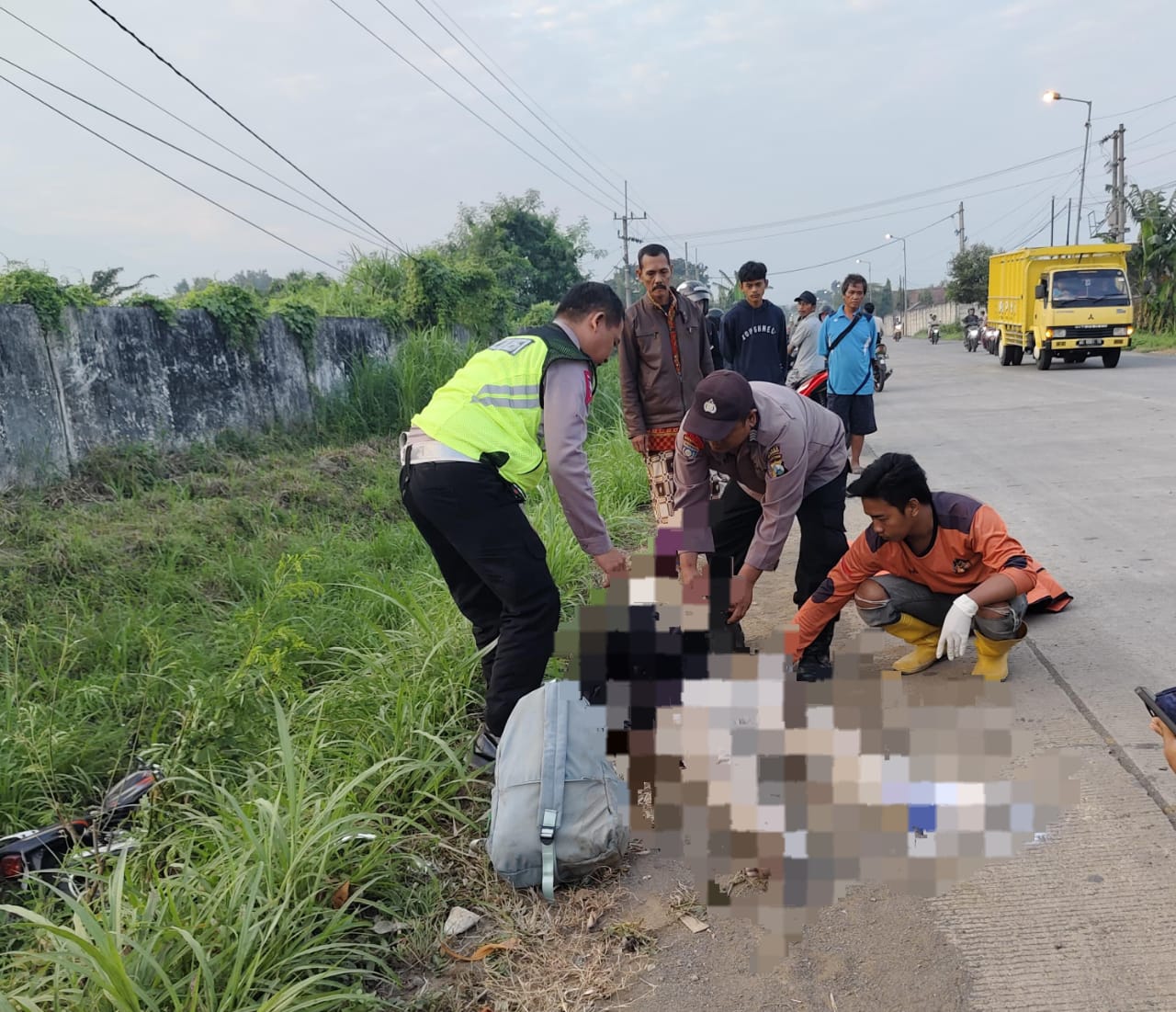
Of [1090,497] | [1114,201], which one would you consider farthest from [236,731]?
[1114,201]

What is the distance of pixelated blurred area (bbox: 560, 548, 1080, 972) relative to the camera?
2330mm

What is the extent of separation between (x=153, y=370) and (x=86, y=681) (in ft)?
15.9

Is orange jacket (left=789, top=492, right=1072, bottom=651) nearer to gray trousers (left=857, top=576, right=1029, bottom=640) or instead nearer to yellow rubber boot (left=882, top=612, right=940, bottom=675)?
gray trousers (left=857, top=576, right=1029, bottom=640)

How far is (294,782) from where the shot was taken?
2.35 metres

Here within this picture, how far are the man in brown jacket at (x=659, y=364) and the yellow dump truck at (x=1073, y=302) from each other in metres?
14.4

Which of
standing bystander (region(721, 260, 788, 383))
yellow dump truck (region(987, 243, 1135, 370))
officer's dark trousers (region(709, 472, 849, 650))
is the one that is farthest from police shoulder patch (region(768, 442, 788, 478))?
yellow dump truck (region(987, 243, 1135, 370))

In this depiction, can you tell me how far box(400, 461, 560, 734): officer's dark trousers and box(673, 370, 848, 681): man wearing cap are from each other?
0.71 m

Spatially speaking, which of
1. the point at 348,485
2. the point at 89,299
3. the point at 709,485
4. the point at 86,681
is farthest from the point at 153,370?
the point at 709,485

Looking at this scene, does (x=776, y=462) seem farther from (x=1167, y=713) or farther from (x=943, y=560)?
(x=1167, y=713)

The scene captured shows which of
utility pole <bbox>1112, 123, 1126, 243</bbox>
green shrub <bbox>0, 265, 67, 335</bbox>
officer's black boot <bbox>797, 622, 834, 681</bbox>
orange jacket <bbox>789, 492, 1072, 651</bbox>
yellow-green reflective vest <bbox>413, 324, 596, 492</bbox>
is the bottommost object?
officer's black boot <bbox>797, 622, 834, 681</bbox>

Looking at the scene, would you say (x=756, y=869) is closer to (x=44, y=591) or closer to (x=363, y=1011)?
(x=363, y=1011)

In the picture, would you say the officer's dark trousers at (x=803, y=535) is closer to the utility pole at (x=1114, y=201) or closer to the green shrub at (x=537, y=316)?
the green shrub at (x=537, y=316)

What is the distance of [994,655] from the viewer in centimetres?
330

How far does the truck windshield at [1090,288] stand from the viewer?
16.4 metres
